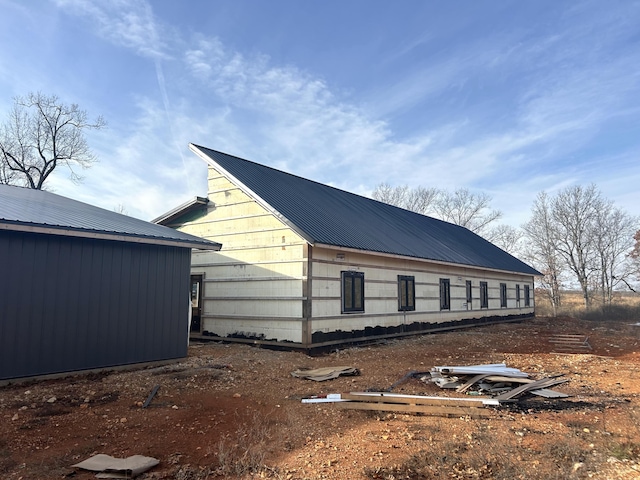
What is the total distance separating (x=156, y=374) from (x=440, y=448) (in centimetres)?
631

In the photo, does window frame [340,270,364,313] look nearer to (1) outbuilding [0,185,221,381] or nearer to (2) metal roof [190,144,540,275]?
(2) metal roof [190,144,540,275]

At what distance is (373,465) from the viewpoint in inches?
183

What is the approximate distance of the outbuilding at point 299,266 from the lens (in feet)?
42.7

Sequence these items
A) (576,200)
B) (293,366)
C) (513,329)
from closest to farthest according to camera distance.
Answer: (293,366)
(513,329)
(576,200)

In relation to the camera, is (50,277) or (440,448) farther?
(50,277)

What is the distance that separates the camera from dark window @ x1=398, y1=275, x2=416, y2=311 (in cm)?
1678

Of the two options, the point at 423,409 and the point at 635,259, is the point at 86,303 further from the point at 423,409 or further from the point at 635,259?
the point at 635,259

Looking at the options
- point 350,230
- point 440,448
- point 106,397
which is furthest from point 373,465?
point 350,230

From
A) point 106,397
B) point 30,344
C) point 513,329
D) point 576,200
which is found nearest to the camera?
point 106,397

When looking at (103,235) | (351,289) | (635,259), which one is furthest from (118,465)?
(635,259)

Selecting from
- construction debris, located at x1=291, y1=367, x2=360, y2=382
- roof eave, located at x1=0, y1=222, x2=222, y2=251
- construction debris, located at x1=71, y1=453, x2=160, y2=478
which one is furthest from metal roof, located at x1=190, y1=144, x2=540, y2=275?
construction debris, located at x1=71, y1=453, x2=160, y2=478

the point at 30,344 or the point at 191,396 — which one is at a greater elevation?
the point at 30,344

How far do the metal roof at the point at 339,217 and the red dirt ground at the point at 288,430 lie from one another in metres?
4.94

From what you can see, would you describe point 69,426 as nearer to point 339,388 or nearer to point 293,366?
point 339,388
